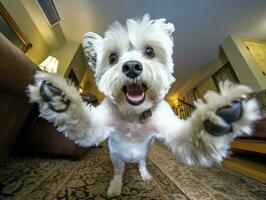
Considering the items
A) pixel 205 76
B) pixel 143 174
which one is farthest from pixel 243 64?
pixel 143 174

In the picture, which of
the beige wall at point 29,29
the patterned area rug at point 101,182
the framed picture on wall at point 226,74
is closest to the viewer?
the patterned area rug at point 101,182

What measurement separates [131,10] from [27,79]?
7.01 feet

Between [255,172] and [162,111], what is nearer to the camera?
[162,111]

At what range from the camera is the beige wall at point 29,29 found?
2074 millimetres

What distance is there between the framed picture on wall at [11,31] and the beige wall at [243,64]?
337 centimetres

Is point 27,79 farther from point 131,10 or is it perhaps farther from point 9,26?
point 131,10

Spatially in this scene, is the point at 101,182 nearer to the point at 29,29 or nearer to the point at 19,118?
the point at 19,118

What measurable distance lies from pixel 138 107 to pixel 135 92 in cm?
5

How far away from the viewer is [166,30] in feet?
2.41

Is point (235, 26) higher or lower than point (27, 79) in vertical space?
higher

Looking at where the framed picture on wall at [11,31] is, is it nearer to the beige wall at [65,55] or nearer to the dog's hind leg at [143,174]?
the beige wall at [65,55]

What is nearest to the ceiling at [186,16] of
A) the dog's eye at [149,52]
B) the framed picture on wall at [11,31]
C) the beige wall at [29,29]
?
the beige wall at [29,29]

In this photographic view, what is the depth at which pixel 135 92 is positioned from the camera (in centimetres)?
59

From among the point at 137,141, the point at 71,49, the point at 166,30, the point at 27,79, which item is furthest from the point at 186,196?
the point at 71,49
